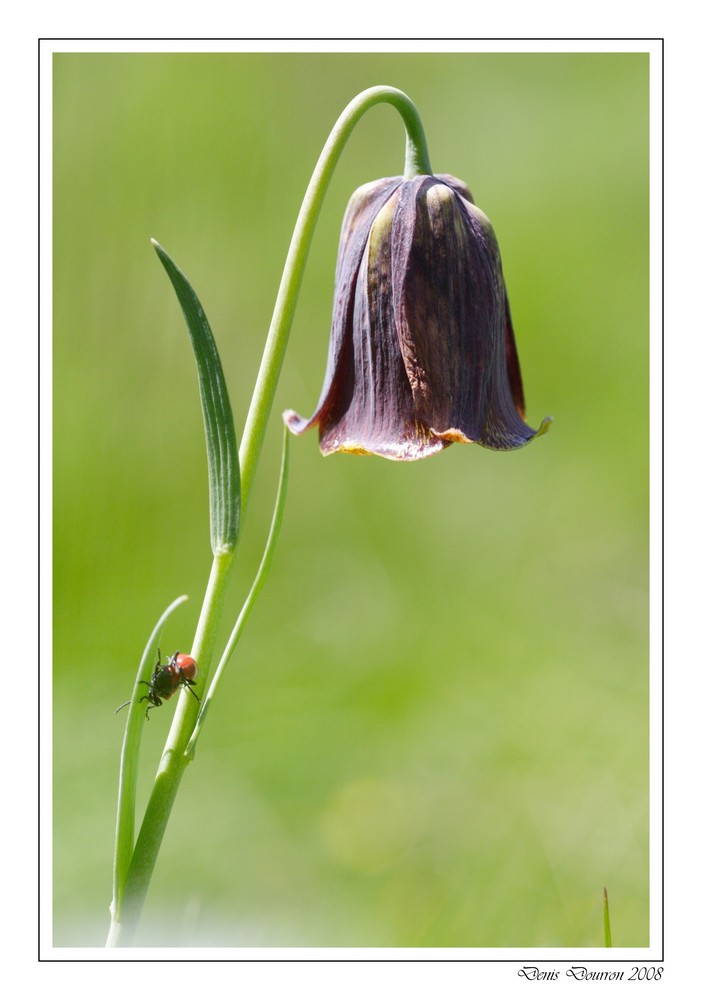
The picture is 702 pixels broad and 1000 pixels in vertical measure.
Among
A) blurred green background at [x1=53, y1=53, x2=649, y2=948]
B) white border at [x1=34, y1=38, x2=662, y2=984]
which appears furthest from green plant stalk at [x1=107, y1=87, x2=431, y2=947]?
blurred green background at [x1=53, y1=53, x2=649, y2=948]

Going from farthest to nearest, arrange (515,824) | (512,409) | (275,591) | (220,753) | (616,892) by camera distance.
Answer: (275,591)
(220,753)
(515,824)
(616,892)
(512,409)

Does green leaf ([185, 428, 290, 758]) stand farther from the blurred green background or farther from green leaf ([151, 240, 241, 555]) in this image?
the blurred green background

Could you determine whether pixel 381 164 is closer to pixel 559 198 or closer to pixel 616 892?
pixel 559 198

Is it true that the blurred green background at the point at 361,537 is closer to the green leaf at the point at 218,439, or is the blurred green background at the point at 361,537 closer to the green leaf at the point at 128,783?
the green leaf at the point at 128,783

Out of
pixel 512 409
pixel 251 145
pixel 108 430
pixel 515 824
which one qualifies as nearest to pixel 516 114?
pixel 251 145

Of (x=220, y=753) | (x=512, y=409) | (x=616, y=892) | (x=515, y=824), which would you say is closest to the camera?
(x=512, y=409)
